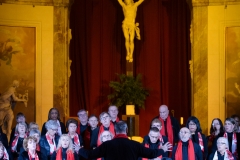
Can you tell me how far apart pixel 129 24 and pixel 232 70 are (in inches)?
106

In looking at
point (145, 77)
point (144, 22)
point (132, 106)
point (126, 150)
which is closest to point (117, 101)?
point (132, 106)

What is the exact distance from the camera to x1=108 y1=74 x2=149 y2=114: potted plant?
13.1 m

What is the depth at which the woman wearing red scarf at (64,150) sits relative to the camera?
6965 mm

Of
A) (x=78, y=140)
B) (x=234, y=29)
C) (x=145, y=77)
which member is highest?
(x=234, y=29)

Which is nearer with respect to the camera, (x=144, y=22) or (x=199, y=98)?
(x=199, y=98)

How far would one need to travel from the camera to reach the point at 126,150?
239 inches

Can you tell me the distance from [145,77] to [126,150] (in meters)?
8.45

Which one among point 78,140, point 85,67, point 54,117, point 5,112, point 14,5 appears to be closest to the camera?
point 78,140

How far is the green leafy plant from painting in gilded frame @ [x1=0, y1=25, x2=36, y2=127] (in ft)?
6.28

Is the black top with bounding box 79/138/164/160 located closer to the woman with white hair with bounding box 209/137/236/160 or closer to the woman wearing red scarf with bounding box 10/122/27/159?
the woman with white hair with bounding box 209/137/236/160

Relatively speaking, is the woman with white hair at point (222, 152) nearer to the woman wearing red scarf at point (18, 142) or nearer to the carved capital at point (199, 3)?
the woman wearing red scarf at point (18, 142)

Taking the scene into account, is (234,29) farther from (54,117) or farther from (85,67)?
(54,117)

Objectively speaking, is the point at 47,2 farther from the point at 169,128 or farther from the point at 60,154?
the point at 60,154

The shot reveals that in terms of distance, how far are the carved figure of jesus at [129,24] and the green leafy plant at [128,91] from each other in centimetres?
59
